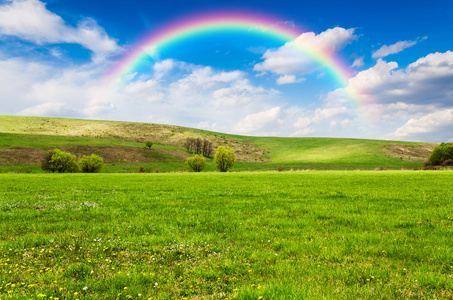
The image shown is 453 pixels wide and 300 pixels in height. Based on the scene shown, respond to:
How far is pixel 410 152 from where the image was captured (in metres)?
136

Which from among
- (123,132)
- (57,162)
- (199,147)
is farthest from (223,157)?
(123,132)

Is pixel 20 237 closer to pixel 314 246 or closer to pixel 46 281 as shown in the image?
pixel 46 281

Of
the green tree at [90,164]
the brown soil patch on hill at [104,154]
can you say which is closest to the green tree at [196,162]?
the brown soil patch on hill at [104,154]

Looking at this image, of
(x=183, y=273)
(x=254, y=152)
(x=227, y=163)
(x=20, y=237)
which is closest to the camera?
(x=183, y=273)

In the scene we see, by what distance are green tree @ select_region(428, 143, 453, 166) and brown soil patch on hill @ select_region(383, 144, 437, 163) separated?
10496 mm

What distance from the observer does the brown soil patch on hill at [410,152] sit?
12294 cm

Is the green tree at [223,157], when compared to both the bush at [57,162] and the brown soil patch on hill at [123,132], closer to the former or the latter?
the bush at [57,162]

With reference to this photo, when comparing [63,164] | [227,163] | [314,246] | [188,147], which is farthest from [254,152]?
[314,246]

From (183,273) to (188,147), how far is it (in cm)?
13786

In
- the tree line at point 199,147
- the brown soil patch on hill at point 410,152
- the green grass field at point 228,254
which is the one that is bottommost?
the green grass field at point 228,254

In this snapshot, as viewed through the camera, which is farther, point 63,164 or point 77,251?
point 63,164

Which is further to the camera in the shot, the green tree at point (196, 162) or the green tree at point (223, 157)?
the green tree at point (196, 162)

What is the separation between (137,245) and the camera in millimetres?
8117

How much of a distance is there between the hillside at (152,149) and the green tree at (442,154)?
5274 mm
